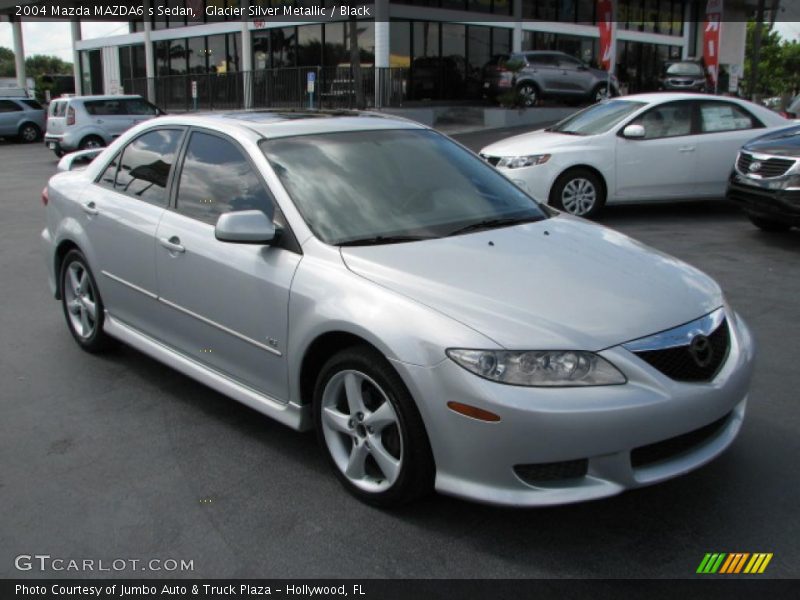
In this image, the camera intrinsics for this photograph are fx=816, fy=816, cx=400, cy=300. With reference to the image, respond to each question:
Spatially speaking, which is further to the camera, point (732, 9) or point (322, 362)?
point (732, 9)

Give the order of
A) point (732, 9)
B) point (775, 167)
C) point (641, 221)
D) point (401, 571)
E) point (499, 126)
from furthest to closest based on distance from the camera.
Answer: point (732, 9) → point (499, 126) → point (641, 221) → point (775, 167) → point (401, 571)

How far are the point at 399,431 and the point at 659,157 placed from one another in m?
7.95

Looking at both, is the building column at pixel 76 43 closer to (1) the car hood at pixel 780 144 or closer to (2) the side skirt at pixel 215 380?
(1) the car hood at pixel 780 144

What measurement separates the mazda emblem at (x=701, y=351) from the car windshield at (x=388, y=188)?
1207 millimetres

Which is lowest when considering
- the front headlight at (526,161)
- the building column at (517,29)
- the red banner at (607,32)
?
the front headlight at (526,161)

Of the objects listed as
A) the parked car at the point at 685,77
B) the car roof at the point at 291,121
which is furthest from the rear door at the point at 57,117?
the parked car at the point at 685,77

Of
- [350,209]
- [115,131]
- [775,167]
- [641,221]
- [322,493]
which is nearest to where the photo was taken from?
[322,493]

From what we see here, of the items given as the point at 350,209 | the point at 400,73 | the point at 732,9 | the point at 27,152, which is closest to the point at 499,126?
the point at 400,73

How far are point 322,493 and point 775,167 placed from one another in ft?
22.4

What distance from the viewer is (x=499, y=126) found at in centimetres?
2469

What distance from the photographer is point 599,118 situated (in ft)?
34.5

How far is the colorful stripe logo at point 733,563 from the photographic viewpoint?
9.78 ft

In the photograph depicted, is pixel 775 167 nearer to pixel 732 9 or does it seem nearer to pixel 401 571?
pixel 401 571

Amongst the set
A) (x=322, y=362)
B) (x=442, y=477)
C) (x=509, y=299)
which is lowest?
(x=442, y=477)
